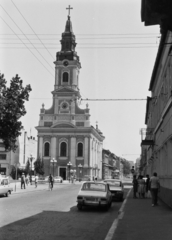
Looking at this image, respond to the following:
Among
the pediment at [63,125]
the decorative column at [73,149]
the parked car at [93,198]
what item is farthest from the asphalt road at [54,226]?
the decorative column at [73,149]

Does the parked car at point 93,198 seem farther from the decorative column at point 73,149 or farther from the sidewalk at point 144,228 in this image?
the decorative column at point 73,149

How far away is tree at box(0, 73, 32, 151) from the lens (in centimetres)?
2841

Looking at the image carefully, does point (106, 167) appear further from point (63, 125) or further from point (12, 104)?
point (12, 104)

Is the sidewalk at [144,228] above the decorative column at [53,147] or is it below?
below

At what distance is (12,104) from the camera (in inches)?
1124

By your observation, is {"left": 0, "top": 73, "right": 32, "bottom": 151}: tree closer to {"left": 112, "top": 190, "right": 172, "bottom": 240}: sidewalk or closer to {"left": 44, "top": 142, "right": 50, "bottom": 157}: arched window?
{"left": 112, "top": 190, "right": 172, "bottom": 240}: sidewalk

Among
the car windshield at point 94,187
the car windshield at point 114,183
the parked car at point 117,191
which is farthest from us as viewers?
the car windshield at point 114,183

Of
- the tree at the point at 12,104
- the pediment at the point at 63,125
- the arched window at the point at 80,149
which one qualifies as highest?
the pediment at the point at 63,125

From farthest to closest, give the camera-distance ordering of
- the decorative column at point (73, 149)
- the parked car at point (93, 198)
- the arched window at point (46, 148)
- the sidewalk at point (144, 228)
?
the arched window at point (46, 148) < the decorative column at point (73, 149) < the parked car at point (93, 198) < the sidewalk at point (144, 228)

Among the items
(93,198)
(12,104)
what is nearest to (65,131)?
(12,104)

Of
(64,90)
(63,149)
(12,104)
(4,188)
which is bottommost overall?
(4,188)

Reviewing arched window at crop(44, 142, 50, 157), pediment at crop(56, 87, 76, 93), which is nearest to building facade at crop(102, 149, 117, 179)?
arched window at crop(44, 142, 50, 157)

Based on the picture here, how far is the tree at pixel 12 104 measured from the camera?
93.2ft

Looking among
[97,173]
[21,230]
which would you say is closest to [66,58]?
[97,173]
